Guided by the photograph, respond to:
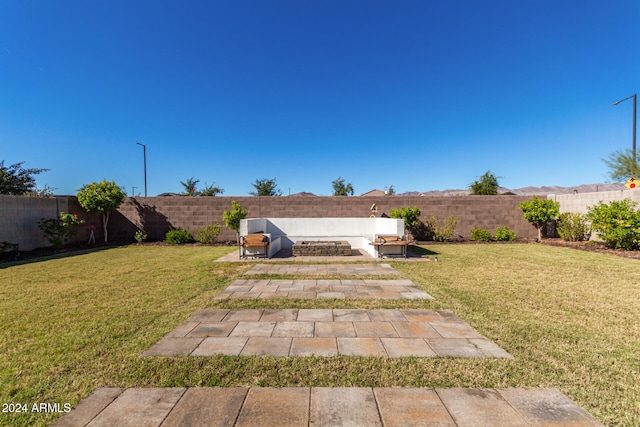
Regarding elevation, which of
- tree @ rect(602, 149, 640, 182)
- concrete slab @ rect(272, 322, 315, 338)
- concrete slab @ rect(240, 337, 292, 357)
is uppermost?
tree @ rect(602, 149, 640, 182)

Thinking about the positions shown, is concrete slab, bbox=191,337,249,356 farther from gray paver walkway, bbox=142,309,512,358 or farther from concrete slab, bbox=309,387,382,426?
concrete slab, bbox=309,387,382,426

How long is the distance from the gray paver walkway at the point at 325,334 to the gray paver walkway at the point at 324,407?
0.60 meters

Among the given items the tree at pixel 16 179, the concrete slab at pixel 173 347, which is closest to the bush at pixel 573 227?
the concrete slab at pixel 173 347

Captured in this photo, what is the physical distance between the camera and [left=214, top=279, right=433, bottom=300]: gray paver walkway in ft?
15.6

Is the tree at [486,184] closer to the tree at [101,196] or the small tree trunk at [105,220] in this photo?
the tree at [101,196]

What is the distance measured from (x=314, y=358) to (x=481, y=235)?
12264mm

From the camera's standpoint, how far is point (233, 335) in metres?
3.20

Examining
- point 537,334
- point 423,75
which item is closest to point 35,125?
point 423,75

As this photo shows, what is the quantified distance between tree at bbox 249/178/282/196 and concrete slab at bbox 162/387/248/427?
3004 centimetres

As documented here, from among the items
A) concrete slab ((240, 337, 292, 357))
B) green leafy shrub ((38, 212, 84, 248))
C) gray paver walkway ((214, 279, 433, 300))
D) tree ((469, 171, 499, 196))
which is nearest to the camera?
concrete slab ((240, 337, 292, 357))

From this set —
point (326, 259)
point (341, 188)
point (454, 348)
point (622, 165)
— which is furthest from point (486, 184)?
point (454, 348)

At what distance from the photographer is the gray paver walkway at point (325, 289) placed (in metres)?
4.75

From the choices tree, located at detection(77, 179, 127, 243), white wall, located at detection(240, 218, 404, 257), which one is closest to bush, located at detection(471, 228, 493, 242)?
white wall, located at detection(240, 218, 404, 257)

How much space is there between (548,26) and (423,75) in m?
5.05
